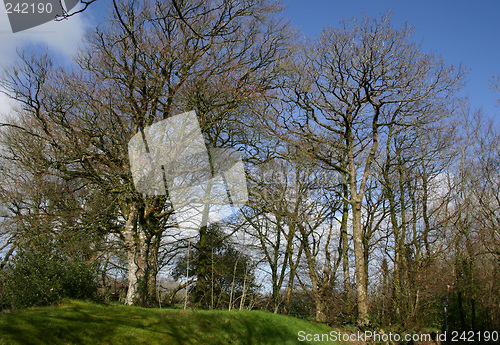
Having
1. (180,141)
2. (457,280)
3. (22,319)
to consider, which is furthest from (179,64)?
(457,280)

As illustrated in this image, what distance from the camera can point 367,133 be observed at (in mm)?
13305

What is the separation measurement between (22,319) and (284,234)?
1156 cm

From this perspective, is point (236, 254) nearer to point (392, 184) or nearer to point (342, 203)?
point (342, 203)

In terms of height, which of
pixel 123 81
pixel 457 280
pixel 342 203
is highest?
pixel 123 81
